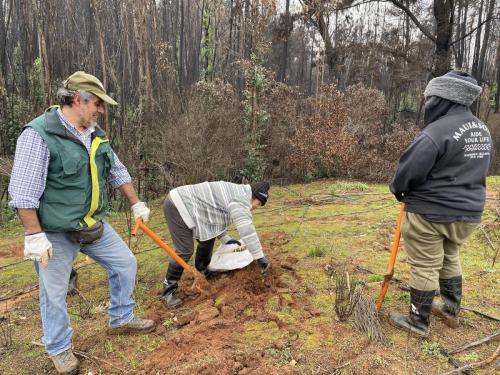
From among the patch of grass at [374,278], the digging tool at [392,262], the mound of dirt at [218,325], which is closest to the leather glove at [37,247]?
the mound of dirt at [218,325]

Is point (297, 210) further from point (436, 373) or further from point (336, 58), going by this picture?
point (336, 58)

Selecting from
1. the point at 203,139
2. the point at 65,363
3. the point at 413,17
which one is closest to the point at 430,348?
the point at 65,363

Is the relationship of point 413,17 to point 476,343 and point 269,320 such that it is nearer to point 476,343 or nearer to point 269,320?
point 476,343

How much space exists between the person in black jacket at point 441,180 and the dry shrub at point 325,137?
7.29m

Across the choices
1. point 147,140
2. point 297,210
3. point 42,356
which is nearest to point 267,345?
point 42,356

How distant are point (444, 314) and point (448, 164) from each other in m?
1.19

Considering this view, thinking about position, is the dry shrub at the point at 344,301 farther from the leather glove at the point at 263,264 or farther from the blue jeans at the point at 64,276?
the blue jeans at the point at 64,276

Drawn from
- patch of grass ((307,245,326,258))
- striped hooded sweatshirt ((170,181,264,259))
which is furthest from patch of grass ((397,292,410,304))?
striped hooded sweatshirt ((170,181,264,259))

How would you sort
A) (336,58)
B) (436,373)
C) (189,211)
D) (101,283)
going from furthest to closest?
(336,58)
(101,283)
(189,211)
(436,373)

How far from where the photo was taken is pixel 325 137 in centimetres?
988

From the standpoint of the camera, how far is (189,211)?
3365mm

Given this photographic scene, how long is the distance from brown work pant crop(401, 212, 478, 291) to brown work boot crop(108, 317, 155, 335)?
202cm

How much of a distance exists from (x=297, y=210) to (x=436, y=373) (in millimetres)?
4658

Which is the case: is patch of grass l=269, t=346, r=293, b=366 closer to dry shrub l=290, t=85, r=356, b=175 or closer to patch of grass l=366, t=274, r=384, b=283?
patch of grass l=366, t=274, r=384, b=283
